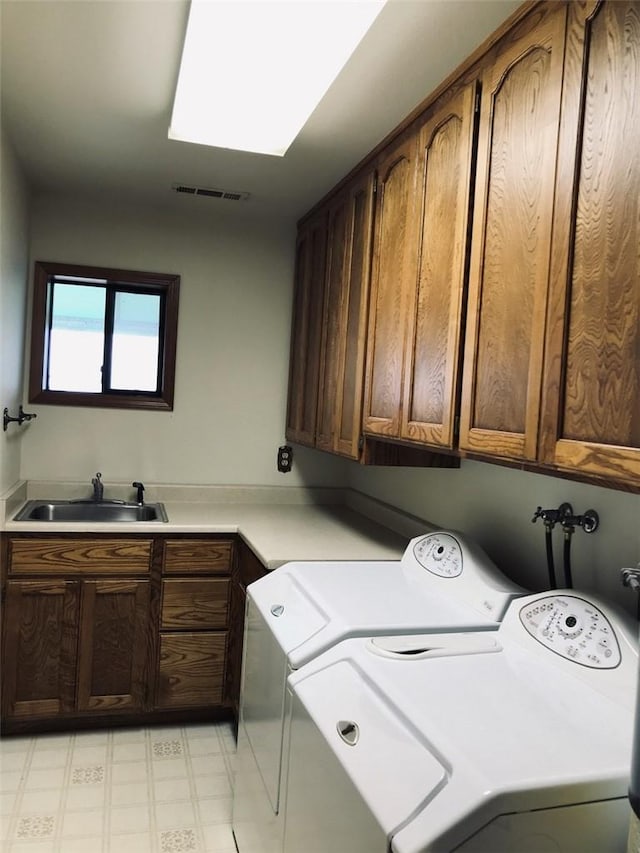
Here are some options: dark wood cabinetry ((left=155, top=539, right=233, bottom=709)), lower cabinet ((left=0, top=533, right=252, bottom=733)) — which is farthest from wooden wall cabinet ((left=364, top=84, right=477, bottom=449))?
lower cabinet ((left=0, top=533, right=252, bottom=733))

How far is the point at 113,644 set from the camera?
2.72 meters

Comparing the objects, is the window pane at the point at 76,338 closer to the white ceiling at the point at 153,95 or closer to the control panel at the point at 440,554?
the white ceiling at the point at 153,95

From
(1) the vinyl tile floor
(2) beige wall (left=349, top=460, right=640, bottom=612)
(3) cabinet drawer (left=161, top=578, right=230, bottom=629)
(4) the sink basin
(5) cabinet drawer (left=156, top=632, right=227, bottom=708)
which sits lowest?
(1) the vinyl tile floor

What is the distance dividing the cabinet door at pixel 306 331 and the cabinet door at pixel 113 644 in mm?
1064

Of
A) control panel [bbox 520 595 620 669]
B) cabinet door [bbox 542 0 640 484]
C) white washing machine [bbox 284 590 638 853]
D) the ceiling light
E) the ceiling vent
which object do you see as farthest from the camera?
the ceiling vent

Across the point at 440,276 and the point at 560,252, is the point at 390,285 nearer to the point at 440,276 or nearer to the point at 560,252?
the point at 440,276

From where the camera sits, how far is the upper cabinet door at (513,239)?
1412 mm

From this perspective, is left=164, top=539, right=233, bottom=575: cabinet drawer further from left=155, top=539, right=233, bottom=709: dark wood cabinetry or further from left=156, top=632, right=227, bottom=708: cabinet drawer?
left=156, top=632, right=227, bottom=708: cabinet drawer

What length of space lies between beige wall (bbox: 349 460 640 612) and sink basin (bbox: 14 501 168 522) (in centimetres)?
121

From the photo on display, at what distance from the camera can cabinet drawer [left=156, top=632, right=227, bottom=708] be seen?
275cm

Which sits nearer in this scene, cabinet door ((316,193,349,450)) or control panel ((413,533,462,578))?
control panel ((413,533,462,578))

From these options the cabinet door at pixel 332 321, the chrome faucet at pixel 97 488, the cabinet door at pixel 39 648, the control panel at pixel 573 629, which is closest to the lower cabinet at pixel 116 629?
the cabinet door at pixel 39 648

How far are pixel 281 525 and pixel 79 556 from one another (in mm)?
858

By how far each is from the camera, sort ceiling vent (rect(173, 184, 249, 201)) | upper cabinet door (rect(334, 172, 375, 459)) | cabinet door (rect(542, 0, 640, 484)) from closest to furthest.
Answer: cabinet door (rect(542, 0, 640, 484))
upper cabinet door (rect(334, 172, 375, 459))
ceiling vent (rect(173, 184, 249, 201))
